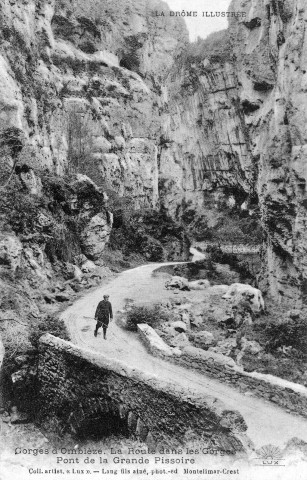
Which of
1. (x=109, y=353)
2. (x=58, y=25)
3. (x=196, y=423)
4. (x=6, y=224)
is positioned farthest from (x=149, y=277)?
(x=58, y=25)

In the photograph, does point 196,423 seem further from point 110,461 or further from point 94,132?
point 94,132

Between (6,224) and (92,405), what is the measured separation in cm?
875

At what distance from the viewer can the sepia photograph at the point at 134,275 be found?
7438 millimetres

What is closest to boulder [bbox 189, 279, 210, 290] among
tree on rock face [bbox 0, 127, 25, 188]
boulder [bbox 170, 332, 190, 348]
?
boulder [bbox 170, 332, 190, 348]

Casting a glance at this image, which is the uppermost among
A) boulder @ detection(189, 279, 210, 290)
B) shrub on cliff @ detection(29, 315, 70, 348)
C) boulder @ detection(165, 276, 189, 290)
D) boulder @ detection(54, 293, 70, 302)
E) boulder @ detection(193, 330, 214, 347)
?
boulder @ detection(54, 293, 70, 302)

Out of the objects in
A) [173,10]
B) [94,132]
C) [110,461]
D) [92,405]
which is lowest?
[110,461]

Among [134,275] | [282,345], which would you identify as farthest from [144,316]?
[134,275]

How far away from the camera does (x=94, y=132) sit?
3644 cm

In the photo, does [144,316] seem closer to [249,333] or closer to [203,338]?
[203,338]

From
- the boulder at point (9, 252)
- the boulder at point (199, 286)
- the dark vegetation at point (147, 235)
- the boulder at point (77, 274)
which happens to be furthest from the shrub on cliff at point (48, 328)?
the dark vegetation at point (147, 235)

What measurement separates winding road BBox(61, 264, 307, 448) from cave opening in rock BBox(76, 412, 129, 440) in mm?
1233

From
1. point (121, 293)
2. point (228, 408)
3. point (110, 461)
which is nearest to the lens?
point (228, 408)

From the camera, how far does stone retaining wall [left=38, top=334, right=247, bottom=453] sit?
6996 millimetres

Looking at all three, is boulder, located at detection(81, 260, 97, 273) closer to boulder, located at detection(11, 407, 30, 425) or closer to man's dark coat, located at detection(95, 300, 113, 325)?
man's dark coat, located at detection(95, 300, 113, 325)
